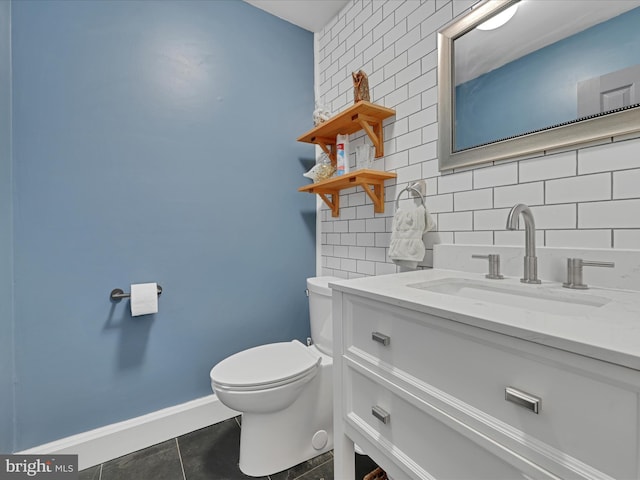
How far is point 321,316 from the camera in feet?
5.02

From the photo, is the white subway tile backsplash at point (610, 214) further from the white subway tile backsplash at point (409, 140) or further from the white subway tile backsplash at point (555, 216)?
the white subway tile backsplash at point (409, 140)

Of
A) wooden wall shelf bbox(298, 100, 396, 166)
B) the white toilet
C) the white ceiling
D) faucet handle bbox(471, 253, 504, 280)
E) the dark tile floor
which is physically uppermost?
the white ceiling

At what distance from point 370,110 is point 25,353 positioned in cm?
184

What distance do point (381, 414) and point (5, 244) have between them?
59.7 inches

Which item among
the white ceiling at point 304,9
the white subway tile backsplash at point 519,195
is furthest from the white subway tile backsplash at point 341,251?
the white ceiling at point 304,9

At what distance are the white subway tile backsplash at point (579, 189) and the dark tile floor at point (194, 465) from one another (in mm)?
1309

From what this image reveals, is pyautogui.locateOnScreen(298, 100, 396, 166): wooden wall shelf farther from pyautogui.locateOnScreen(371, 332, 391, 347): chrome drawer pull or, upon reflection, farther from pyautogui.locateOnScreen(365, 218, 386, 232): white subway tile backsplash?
pyautogui.locateOnScreen(371, 332, 391, 347): chrome drawer pull

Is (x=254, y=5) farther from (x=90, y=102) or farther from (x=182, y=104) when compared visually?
(x=90, y=102)

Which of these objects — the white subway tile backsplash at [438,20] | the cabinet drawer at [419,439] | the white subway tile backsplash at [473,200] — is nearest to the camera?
the cabinet drawer at [419,439]

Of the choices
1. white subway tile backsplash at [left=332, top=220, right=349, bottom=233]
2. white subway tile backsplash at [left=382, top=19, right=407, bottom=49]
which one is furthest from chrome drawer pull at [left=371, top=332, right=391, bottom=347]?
white subway tile backsplash at [left=382, top=19, right=407, bottom=49]

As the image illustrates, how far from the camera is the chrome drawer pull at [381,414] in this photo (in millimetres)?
772

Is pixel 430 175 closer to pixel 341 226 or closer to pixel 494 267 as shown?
pixel 494 267

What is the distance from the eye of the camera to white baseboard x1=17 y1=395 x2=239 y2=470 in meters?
1.28

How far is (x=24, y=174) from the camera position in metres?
1.21
